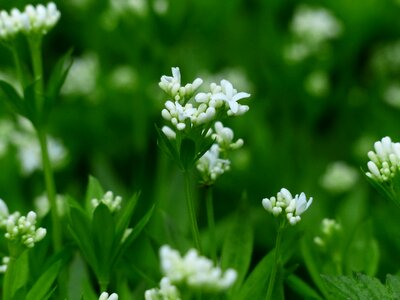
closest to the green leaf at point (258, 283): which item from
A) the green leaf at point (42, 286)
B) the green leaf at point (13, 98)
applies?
the green leaf at point (42, 286)

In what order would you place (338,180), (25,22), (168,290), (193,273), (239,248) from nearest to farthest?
(193,273) → (168,290) → (239,248) → (25,22) → (338,180)

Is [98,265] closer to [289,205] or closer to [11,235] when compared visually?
[11,235]

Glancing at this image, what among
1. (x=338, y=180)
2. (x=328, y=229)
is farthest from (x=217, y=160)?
(x=338, y=180)

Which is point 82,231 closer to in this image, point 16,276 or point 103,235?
point 103,235

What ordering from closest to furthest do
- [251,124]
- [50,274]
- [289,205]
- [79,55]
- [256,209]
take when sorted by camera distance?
[289,205] < [50,274] < [256,209] < [251,124] < [79,55]

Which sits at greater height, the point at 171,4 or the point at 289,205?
the point at 171,4

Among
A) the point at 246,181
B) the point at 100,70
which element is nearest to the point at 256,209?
the point at 246,181
